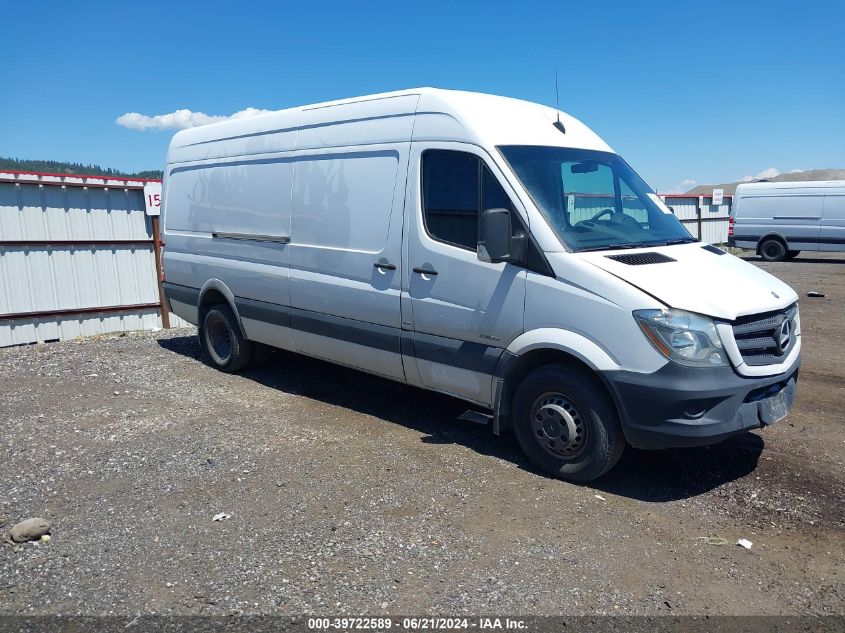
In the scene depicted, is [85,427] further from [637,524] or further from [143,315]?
[143,315]

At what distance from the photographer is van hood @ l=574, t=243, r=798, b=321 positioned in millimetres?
4480

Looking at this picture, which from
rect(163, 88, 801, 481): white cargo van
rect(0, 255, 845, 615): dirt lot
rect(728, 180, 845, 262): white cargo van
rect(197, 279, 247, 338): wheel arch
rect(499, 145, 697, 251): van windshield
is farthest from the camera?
rect(728, 180, 845, 262): white cargo van

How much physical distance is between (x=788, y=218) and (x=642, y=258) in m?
20.8

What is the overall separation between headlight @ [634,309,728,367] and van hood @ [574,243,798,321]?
2.5 inches

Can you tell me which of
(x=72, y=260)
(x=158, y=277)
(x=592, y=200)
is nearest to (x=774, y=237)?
(x=158, y=277)

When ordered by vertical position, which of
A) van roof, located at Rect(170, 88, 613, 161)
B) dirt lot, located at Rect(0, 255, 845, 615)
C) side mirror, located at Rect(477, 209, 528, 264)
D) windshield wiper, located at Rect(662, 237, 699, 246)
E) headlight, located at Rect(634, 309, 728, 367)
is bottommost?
dirt lot, located at Rect(0, 255, 845, 615)

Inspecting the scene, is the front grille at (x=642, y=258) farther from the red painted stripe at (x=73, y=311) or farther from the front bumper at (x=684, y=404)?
the red painted stripe at (x=73, y=311)

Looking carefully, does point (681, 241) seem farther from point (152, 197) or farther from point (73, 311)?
point (73, 311)

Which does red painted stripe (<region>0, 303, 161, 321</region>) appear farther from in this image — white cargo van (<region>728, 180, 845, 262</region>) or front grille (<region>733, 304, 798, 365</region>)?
white cargo van (<region>728, 180, 845, 262</region>)

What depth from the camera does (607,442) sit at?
4.74 metres

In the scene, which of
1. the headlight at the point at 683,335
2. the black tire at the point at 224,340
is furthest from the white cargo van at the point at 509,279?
the black tire at the point at 224,340

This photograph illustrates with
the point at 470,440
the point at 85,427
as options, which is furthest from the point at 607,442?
the point at 85,427

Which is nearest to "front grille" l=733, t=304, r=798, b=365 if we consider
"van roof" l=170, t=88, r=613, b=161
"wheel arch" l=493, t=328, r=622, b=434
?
"wheel arch" l=493, t=328, r=622, b=434

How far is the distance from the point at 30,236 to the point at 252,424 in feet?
21.9
